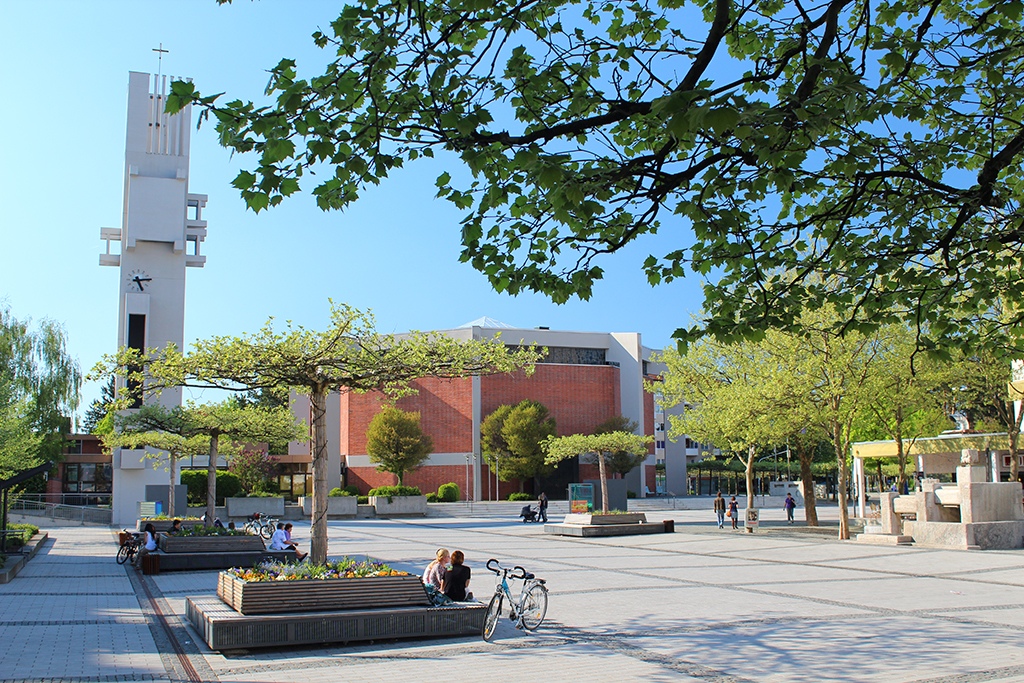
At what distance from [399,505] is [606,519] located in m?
20.5

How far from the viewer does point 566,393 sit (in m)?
65.7

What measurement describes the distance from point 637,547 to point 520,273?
21433 mm

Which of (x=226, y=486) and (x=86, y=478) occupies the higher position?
(x=86, y=478)

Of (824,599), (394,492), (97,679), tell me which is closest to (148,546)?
(97,679)

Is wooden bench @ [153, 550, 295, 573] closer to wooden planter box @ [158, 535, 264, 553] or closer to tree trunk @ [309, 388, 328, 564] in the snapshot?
wooden planter box @ [158, 535, 264, 553]

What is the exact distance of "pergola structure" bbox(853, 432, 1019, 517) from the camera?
3391 cm

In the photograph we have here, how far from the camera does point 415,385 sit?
6353 centimetres

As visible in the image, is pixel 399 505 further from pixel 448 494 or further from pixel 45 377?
pixel 45 377

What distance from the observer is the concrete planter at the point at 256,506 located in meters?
47.2

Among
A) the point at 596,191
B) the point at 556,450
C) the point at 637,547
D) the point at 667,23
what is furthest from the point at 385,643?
the point at 556,450

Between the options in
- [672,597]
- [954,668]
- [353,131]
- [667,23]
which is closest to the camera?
[353,131]

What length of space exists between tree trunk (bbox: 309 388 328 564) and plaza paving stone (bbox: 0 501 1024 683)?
2147 millimetres

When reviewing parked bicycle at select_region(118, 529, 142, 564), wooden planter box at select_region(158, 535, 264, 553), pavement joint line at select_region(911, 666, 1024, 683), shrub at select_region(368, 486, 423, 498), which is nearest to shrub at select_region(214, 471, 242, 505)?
shrub at select_region(368, 486, 423, 498)

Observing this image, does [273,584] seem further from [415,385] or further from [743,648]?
[415,385]
